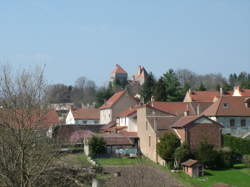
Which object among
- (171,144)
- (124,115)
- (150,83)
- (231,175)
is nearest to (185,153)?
(171,144)

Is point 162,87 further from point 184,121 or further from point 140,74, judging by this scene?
point 140,74

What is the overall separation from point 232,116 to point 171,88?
31.0 meters

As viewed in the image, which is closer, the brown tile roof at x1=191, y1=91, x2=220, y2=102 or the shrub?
the shrub

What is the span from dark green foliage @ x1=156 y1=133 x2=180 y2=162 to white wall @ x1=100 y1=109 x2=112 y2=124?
34202 millimetres

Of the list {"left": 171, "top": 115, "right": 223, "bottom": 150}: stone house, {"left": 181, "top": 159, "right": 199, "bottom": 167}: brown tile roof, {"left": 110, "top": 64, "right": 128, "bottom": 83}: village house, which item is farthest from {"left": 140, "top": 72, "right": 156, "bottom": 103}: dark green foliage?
{"left": 110, "top": 64, "right": 128, "bottom": 83}: village house

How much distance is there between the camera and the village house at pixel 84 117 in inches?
3317

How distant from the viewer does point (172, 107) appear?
5919cm

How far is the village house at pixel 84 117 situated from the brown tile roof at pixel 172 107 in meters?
28.4

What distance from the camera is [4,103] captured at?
1625cm

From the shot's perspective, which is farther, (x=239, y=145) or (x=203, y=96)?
(x=203, y=96)

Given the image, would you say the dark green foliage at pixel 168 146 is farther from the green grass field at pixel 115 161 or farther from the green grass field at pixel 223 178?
the green grass field at pixel 223 178

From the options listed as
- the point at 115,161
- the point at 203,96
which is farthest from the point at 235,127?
the point at 203,96

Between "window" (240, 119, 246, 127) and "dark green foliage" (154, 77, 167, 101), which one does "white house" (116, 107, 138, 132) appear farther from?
"window" (240, 119, 246, 127)

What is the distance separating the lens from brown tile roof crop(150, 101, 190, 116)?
57800mm
